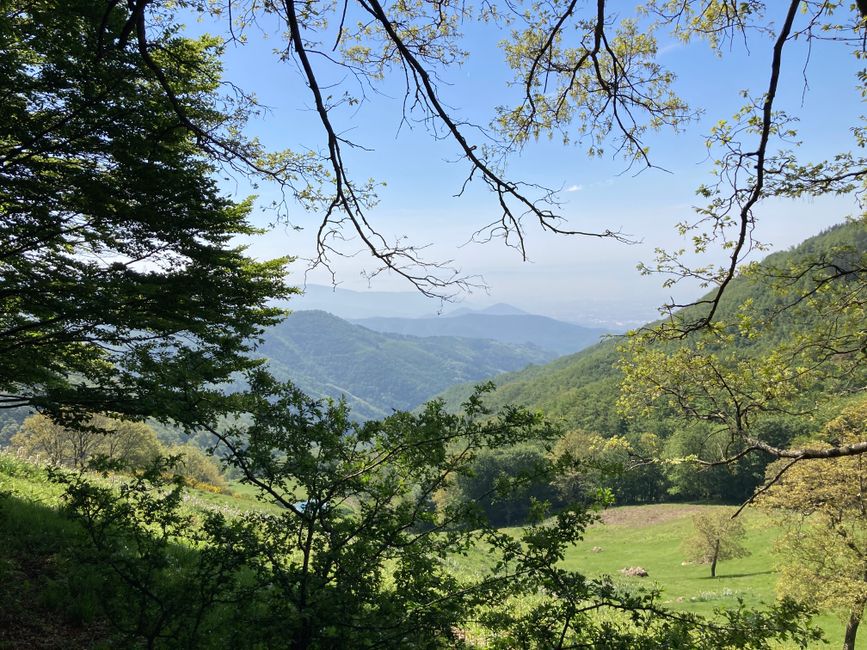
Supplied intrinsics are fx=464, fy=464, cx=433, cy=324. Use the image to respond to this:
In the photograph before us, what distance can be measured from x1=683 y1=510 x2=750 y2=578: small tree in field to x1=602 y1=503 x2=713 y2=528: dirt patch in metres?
20.9

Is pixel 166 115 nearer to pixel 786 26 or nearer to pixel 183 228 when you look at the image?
pixel 183 228

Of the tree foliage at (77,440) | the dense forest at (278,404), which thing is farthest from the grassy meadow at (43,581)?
the tree foliage at (77,440)

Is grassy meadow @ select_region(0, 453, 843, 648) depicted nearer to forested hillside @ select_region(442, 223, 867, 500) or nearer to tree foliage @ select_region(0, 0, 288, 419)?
tree foliage @ select_region(0, 0, 288, 419)

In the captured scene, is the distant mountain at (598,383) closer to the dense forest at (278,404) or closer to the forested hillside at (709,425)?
the forested hillside at (709,425)

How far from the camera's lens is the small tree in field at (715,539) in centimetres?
3228

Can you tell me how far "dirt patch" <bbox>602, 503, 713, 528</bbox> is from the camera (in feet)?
179

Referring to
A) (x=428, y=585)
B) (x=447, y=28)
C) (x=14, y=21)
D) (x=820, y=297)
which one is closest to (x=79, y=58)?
(x=14, y=21)

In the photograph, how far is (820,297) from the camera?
23.1 feet

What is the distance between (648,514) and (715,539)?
2861 cm

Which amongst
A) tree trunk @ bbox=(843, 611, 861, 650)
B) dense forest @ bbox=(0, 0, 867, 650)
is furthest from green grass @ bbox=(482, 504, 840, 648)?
dense forest @ bbox=(0, 0, 867, 650)

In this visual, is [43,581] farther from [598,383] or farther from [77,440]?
[598,383]

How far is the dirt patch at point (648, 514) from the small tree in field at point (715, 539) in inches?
824

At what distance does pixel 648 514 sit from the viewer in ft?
193

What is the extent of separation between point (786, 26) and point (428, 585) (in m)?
4.22
